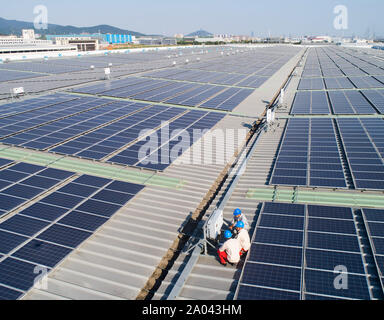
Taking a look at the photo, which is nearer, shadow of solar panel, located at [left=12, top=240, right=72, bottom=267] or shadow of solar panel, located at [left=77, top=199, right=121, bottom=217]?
shadow of solar panel, located at [left=12, top=240, right=72, bottom=267]

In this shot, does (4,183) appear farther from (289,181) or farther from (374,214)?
(374,214)

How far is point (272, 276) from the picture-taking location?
8.82 metres

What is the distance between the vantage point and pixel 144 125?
75.8ft

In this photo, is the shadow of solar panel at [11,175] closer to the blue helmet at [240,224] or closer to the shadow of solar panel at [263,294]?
the blue helmet at [240,224]

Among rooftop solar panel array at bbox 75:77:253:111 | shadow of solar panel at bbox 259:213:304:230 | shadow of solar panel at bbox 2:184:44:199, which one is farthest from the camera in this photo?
rooftop solar panel array at bbox 75:77:253:111

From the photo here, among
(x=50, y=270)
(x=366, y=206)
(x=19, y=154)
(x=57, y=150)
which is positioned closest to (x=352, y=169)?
(x=366, y=206)

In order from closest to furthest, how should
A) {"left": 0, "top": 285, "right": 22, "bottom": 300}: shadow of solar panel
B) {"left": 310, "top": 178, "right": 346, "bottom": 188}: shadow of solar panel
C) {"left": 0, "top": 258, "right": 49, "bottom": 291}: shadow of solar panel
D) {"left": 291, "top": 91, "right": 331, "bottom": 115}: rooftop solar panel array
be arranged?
{"left": 0, "top": 285, "right": 22, "bottom": 300}: shadow of solar panel → {"left": 0, "top": 258, "right": 49, "bottom": 291}: shadow of solar panel → {"left": 310, "top": 178, "right": 346, "bottom": 188}: shadow of solar panel → {"left": 291, "top": 91, "right": 331, "bottom": 115}: rooftop solar panel array

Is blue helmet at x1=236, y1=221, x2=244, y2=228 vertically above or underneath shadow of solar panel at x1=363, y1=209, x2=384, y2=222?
above

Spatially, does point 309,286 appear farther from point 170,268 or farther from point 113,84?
point 113,84

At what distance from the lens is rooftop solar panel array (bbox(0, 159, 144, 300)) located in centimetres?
934

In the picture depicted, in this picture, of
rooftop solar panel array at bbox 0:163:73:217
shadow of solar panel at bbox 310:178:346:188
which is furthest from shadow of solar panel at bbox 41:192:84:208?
shadow of solar panel at bbox 310:178:346:188

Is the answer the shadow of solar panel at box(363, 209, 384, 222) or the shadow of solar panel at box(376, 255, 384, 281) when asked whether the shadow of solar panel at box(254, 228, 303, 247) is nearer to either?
the shadow of solar panel at box(376, 255, 384, 281)

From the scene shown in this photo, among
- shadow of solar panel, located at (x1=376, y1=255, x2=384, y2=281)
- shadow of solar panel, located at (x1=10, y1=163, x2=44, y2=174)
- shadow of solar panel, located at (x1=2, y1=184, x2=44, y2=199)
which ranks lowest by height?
shadow of solar panel, located at (x1=376, y1=255, x2=384, y2=281)

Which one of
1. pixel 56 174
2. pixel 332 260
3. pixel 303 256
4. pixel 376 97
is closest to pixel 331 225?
pixel 332 260
